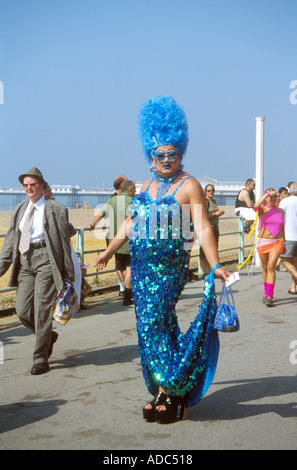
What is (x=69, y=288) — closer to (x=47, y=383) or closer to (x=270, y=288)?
(x=47, y=383)

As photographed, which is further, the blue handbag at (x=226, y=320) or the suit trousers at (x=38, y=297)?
the suit trousers at (x=38, y=297)

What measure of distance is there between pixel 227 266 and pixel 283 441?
1260 centimetres

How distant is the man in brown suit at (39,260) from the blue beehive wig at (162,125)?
6.19ft

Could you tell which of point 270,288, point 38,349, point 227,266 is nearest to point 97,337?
point 38,349

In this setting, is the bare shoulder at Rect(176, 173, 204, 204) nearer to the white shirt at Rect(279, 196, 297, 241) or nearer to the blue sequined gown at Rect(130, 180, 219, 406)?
the blue sequined gown at Rect(130, 180, 219, 406)

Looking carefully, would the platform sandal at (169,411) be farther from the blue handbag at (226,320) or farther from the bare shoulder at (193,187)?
the bare shoulder at (193,187)

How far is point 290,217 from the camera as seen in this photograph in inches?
438

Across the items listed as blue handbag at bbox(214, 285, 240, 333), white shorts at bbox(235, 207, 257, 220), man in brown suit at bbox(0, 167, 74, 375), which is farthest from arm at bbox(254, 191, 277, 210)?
blue handbag at bbox(214, 285, 240, 333)

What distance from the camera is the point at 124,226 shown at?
16.7 ft

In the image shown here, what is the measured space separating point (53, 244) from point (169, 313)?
2129 millimetres

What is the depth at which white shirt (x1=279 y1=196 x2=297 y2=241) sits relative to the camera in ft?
36.2

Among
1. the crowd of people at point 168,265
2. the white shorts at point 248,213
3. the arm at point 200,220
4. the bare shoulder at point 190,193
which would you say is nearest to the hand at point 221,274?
the crowd of people at point 168,265

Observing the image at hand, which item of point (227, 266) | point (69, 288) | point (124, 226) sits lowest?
point (227, 266)

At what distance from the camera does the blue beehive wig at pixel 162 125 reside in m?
4.88
